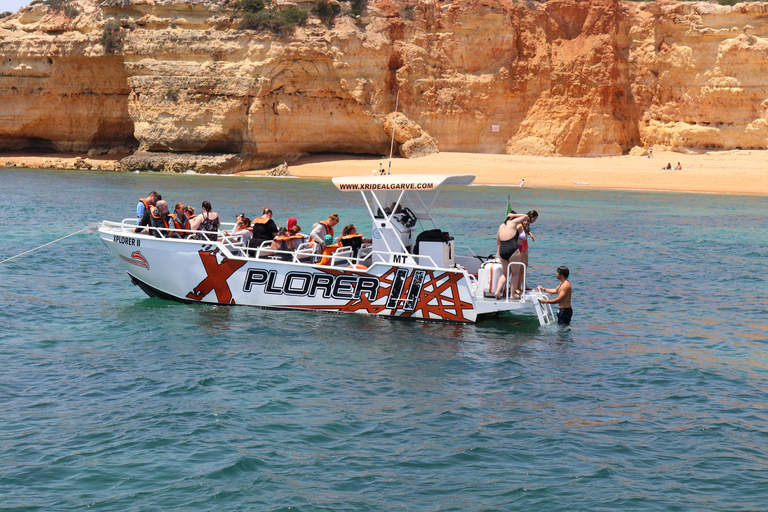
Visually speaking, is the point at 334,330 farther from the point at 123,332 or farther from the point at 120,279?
the point at 120,279

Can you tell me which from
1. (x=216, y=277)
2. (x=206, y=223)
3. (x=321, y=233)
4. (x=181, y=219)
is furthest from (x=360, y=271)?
(x=181, y=219)

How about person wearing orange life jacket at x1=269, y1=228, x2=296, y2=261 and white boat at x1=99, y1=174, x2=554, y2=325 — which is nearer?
white boat at x1=99, y1=174, x2=554, y2=325

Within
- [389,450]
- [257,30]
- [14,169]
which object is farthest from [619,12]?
[389,450]

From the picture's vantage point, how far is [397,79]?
52094mm

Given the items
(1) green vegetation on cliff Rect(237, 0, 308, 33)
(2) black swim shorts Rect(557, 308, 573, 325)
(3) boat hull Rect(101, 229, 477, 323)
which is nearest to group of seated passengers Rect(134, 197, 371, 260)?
(3) boat hull Rect(101, 229, 477, 323)

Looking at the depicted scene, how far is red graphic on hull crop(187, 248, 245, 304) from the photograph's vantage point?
1318cm

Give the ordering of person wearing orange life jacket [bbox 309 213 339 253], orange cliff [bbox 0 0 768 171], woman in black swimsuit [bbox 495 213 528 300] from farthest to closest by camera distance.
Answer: orange cliff [bbox 0 0 768 171] → person wearing orange life jacket [bbox 309 213 339 253] → woman in black swimsuit [bbox 495 213 528 300]

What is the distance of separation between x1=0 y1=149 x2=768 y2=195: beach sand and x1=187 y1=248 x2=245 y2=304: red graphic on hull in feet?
101

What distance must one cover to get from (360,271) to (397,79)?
136 feet

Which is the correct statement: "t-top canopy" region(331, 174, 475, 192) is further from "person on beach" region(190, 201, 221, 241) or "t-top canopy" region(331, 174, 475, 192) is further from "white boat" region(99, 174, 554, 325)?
"person on beach" region(190, 201, 221, 241)

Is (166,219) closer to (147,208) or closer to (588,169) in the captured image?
(147,208)

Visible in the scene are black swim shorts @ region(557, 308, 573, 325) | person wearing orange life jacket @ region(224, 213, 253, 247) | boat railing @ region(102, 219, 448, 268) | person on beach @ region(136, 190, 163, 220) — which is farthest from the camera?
person on beach @ region(136, 190, 163, 220)

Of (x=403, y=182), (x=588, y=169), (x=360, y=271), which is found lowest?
(x=360, y=271)

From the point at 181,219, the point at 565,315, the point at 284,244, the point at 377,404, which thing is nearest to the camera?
the point at 377,404
